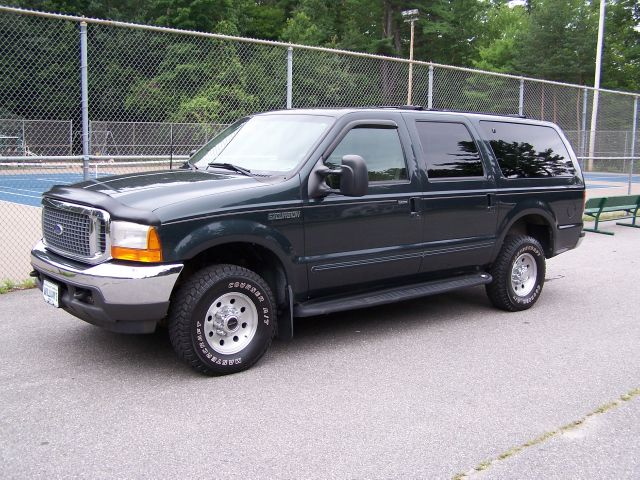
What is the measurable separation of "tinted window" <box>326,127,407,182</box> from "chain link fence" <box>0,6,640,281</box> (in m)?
2.93

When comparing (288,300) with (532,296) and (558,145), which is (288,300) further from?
(558,145)

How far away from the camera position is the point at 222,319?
4.70 metres

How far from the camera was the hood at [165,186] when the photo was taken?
4.47 metres

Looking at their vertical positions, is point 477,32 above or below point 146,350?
above

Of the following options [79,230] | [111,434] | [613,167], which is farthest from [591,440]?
[613,167]

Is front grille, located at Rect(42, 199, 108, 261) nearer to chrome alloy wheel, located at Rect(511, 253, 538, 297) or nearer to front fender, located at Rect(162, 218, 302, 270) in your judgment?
front fender, located at Rect(162, 218, 302, 270)

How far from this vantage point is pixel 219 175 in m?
5.20

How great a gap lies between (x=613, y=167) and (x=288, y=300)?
1733cm

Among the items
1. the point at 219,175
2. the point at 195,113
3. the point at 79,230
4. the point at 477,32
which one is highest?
the point at 477,32

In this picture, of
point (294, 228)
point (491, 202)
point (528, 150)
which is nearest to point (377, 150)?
point (294, 228)

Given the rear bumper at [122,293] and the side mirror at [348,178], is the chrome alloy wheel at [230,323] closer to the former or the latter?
the rear bumper at [122,293]

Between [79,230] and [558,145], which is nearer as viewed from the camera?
[79,230]

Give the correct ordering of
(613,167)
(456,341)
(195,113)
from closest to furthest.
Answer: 1. (456,341)
2. (195,113)
3. (613,167)

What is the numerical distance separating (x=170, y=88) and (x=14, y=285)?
15.8ft
